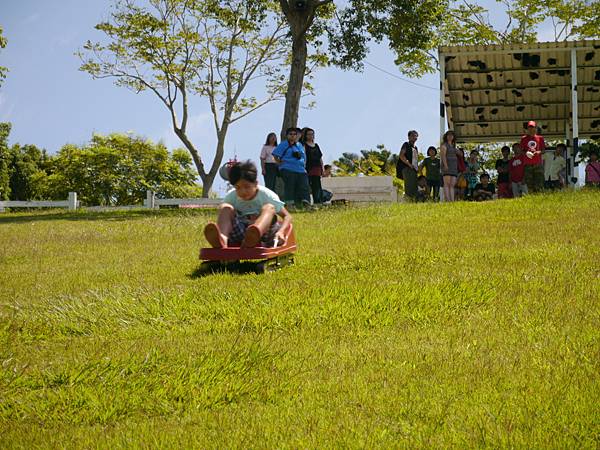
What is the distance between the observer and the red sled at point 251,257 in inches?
339

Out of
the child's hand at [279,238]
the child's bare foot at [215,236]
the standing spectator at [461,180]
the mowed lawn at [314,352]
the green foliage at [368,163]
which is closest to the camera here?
the mowed lawn at [314,352]

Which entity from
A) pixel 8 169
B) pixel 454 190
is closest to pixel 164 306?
pixel 454 190

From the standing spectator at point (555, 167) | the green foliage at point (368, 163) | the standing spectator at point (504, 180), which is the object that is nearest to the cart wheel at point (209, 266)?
the standing spectator at point (504, 180)

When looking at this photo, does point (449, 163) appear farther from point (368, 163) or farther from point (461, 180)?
point (368, 163)

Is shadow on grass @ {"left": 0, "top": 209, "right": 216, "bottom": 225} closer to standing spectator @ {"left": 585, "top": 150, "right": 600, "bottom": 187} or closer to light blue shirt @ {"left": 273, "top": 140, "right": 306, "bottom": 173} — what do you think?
light blue shirt @ {"left": 273, "top": 140, "right": 306, "bottom": 173}

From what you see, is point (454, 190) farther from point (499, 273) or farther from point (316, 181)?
point (499, 273)

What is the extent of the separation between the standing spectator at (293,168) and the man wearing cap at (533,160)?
4860 millimetres

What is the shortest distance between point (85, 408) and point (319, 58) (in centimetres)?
3470

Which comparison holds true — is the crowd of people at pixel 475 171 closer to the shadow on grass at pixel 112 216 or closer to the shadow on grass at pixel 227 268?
the shadow on grass at pixel 112 216

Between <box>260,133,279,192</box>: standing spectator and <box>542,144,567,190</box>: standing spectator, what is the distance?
22.1ft

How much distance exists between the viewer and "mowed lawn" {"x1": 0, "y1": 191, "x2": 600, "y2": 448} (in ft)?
12.4

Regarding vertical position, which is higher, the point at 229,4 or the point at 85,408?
the point at 229,4

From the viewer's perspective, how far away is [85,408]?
4.22 meters

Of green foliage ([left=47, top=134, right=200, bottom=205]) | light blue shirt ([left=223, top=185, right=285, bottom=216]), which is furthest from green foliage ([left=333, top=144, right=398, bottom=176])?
light blue shirt ([left=223, top=185, right=285, bottom=216])
